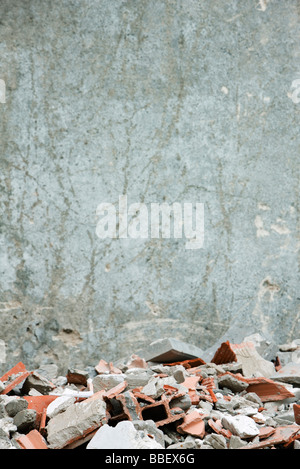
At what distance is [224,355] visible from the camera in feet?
9.62

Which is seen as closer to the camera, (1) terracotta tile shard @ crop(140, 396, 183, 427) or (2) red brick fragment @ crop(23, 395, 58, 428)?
(1) terracotta tile shard @ crop(140, 396, 183, 427)

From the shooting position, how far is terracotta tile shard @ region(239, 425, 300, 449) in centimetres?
181

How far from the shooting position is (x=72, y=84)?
3.07m

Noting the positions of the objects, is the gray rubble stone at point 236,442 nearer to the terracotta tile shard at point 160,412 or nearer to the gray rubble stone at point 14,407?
the terracotta tile shard at point 160,412

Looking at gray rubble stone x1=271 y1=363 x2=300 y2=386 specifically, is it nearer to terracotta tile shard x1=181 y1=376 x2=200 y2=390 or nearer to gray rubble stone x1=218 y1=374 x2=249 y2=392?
gray rubble stone x1=218 y1=374 x2=249 y2=392

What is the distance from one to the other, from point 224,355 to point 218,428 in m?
1.02

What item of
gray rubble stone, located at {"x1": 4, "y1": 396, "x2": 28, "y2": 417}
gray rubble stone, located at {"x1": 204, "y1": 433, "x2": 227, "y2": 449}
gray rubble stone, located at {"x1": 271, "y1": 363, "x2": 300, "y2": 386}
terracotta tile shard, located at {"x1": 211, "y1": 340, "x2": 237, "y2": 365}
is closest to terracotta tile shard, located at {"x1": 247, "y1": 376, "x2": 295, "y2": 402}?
gray rubble stone, located at {"x1": 271, "y1": 363, "x2": 300, "y2": 386}

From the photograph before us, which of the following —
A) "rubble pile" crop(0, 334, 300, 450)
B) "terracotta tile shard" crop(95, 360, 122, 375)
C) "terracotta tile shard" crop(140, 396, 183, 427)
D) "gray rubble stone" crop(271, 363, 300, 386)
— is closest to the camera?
"rubble pile" crop(0, 334, 300, 450)

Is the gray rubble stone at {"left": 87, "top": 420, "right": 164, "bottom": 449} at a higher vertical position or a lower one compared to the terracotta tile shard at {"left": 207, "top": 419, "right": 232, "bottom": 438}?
higher

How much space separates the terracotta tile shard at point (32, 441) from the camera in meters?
1.79

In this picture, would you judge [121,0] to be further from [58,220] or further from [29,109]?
[58,220]
